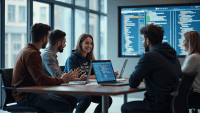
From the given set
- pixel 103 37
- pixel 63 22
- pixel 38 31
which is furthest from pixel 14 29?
pixel 103 37

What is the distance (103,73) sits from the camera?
276 cm

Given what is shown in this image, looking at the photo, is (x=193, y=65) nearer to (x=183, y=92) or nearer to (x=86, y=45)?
(x=183, y=92)

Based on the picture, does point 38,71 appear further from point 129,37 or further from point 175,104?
point 129,37

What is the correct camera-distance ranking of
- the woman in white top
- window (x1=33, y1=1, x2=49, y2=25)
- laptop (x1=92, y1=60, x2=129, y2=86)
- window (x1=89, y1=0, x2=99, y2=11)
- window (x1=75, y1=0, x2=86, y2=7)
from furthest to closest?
window (x1=89, y1=0, x2=99, y2=11)
window (x1=75, y1=0, x2=86, y2=7)
window (x1=33, y1=1, x2=49, y2=25)
the woman in white top
laptop (x1=92, y1=60, x2=129, y2=86)

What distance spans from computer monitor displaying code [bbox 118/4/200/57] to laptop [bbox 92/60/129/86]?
2.87m

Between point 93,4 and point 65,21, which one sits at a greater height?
point 93,4

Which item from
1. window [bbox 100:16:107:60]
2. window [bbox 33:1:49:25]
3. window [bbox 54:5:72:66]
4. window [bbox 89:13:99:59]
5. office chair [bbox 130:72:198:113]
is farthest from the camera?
window [bbox 100:16:107:60]

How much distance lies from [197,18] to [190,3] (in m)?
0.36

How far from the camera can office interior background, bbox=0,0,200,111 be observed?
184 inches

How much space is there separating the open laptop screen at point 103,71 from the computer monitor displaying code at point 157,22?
2866mm

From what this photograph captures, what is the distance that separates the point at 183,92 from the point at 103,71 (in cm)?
92

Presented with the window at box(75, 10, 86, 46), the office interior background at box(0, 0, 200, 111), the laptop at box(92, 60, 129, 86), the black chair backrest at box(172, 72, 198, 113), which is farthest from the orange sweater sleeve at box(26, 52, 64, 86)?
the window at box(75, 10, 86, 46)

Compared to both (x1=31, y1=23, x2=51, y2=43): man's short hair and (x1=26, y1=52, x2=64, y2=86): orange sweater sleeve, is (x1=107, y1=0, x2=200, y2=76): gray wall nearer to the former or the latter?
(x1=31, y1=23, x2=51, y2=43): man's short hair

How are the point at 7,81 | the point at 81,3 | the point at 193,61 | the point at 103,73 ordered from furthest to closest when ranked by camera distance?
1. the point at 81,3
2. the point at 193,61
3. the point at 103,73
4. the point at 7,81
